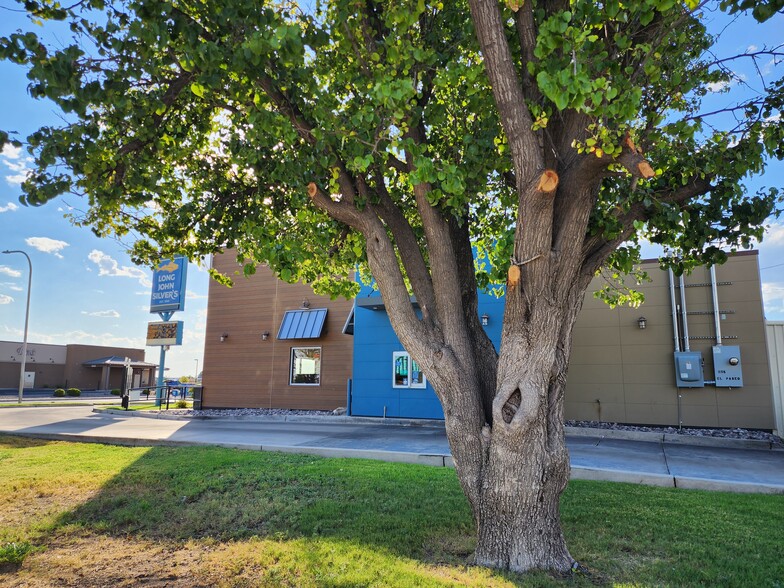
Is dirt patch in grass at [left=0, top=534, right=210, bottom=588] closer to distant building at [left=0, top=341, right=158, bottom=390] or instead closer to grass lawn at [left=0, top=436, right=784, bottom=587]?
grass lawn at [left=0, top=436, right=784, bottom=587]

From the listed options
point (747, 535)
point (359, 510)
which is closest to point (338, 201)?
point (359, 510)

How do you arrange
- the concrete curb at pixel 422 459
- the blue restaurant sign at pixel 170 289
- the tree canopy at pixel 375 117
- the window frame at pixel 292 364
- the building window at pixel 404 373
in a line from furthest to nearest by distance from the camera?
the blue restaurant sign at pixel 170 289 < the window frame at pixel 292 364 < the building window at pixel 404 373 < the concrete curb at pixel 422 459 < the tree canopy at pixel 375 117

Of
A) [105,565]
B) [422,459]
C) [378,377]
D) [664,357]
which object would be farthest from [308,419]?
[105,565]

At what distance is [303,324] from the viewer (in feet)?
67.2

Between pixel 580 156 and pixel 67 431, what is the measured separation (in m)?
14.1

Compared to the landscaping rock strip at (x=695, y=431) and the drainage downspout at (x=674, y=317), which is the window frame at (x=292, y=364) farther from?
the drainage downspout at (x=674, y=317)

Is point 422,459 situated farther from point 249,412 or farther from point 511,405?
point 249,412

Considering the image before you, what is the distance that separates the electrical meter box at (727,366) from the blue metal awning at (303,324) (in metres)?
12.8

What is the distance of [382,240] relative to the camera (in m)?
4.75

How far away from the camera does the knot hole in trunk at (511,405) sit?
4.04 m

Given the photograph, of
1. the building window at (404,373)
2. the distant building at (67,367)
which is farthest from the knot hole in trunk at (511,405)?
the distant building at (67,367)

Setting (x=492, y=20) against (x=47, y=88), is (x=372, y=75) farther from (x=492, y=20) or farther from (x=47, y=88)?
(x=47, y=88)

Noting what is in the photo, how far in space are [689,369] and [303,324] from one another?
43.0ft

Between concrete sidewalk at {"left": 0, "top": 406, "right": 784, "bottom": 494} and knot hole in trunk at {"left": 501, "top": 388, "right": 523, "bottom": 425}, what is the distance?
4430mm
